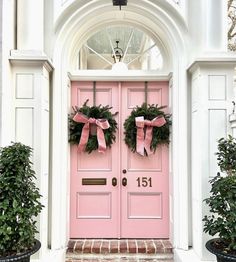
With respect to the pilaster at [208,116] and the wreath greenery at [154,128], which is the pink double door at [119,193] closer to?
the wreath greenery at [154,128]

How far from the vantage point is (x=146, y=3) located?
4266 mm

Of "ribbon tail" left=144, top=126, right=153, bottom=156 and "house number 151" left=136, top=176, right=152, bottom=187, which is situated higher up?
"ribbon tail" left=144, top=126, right=153, bottom=156

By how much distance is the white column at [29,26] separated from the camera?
396 centimetres

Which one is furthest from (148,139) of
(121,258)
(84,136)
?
(121,258)

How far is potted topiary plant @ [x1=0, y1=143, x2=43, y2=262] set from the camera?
315 centimetres

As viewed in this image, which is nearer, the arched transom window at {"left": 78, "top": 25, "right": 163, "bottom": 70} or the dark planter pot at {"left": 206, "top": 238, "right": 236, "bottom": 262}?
the dark planter pot at {"left": 206, "top": 238, "right": 236, "bottom": 262}

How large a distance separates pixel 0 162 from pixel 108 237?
6.59 feet

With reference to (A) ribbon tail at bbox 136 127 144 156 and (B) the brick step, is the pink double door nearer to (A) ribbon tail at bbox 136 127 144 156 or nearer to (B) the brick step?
(A) ribbon tail at bbox 136 127 144 156

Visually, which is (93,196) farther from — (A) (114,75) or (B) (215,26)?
(B) (215,26)

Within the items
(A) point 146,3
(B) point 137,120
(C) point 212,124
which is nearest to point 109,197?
(B) point 137,120

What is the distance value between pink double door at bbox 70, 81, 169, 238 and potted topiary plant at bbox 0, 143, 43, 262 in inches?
49.2

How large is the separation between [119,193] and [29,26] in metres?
2.48

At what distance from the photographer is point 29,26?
156 inches

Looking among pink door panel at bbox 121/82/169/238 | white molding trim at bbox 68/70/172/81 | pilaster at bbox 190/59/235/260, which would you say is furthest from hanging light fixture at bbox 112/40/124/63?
pilaster at bbox 190/59/235/260
